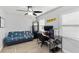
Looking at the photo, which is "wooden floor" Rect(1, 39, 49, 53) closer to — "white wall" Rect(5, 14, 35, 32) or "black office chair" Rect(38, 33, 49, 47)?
"black office chair" Rect(38, 33, 49, 47)

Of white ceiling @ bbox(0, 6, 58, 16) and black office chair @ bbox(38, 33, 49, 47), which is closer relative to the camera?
white ceiling @ bbox(0, 6, 58, 16)

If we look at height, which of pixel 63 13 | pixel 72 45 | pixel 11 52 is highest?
pixel 63 13

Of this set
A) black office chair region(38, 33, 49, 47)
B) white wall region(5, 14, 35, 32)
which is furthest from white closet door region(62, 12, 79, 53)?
white wall region(5, 14, 35, 32)

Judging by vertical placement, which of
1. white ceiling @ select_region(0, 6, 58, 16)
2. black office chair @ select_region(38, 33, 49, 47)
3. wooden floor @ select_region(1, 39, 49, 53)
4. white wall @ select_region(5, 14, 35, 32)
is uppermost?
white ceiling @ select_region(0, 6, 58, 16)

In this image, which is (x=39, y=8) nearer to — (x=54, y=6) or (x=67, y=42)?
(x=54, y=6)

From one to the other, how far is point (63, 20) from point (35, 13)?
49cm

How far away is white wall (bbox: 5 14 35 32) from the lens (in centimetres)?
123

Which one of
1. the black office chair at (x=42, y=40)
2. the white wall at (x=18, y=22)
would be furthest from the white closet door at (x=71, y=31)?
the white wall at (x=18, y=22)

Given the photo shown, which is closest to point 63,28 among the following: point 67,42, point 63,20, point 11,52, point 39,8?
point 63,20

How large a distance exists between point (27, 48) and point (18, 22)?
476 mm

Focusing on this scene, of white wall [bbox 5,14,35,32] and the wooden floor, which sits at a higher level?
white wall [bbox 5,14,35,32]

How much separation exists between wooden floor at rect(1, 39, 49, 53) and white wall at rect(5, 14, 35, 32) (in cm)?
27

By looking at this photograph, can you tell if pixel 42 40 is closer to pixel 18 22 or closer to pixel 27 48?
pixel 27 48
